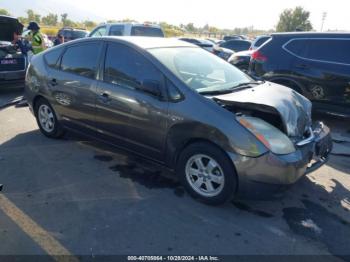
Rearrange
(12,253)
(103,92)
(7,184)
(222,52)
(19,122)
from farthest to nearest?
(222,52) < (19,122) < (103,92) < (7,184) < (12,253)

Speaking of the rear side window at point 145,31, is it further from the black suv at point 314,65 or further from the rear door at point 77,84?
the rear door at point 77,84

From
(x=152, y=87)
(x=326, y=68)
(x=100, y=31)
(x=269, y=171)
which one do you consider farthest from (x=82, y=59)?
(x=100, y=31)

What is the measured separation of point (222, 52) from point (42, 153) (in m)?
13.5

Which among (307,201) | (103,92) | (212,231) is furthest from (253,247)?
(103,92)

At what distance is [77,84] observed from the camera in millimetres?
4605

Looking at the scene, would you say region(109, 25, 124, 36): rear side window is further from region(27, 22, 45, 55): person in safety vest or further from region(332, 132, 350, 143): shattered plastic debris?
region(332, 132, 350, 143): shattered plastic debris

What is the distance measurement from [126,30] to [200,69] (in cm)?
752

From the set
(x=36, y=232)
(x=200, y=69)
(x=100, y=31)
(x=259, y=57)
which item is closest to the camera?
(x=36, y=232)

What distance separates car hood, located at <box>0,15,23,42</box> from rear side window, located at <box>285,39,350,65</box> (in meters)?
7.62

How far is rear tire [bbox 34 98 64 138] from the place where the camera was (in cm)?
525

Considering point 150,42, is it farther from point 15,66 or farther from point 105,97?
point 15,66

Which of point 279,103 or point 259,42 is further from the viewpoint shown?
point 259,42

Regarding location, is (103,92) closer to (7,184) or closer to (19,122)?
A: (7,184)

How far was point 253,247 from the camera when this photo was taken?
295 cm
